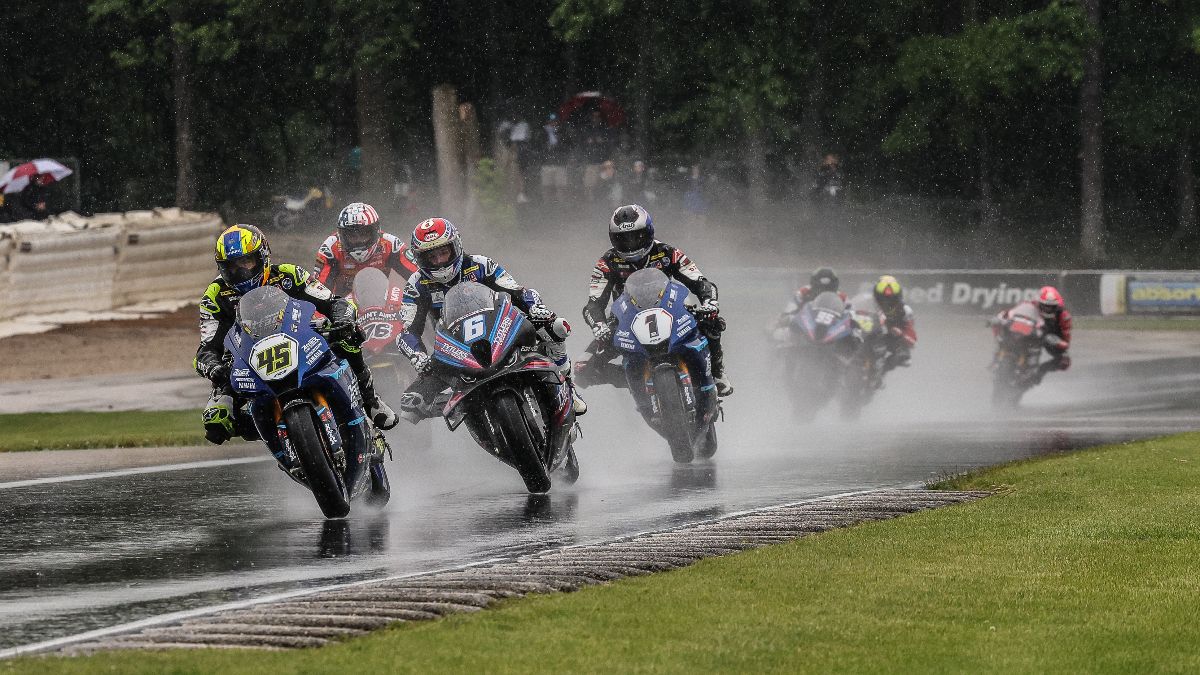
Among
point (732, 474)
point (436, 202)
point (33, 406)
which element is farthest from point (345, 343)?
point (436, 202)

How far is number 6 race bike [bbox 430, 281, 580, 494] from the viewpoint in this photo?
41.6ft

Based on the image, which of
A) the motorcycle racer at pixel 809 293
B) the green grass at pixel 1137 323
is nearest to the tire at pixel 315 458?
the motorcycle racer at pixel 809 293

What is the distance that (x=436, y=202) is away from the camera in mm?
47188

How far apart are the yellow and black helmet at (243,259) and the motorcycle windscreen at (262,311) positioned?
0.45m

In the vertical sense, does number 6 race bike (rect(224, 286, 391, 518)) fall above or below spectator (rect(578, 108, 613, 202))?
below

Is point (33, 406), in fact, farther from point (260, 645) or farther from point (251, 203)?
point (251, 203)

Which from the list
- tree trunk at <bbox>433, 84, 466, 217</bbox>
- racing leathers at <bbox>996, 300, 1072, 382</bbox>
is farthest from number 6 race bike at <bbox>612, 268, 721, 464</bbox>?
tree trunk at <bbox>433, 84, 466, 217</bbox>

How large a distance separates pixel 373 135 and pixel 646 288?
3610 cm

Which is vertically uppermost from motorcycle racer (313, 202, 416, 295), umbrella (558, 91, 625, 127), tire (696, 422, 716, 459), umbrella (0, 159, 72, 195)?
umbrella (558, 91, 625, 127)

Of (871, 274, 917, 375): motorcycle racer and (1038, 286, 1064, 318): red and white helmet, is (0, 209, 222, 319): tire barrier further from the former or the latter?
(1038, 286, 1064, 318): red and white helmet

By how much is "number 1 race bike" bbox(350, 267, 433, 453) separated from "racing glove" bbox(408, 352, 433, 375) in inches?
92.8

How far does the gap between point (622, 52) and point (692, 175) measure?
322 inches

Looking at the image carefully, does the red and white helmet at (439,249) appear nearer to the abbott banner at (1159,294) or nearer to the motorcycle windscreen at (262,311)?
the motorcycle windscreen at (262,311)

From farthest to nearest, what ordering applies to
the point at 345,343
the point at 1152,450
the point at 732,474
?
the point at 1152,450 → the point at 732,474 → the point at 345,343
